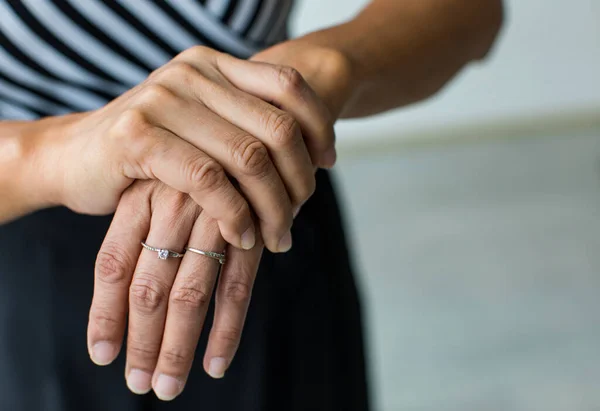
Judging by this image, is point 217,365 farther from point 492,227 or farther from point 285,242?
point 492,227

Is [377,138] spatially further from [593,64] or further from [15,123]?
[15,123]

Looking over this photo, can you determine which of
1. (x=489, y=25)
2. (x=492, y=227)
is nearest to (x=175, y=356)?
(x=489, y=25)

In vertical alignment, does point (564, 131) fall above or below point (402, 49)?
above

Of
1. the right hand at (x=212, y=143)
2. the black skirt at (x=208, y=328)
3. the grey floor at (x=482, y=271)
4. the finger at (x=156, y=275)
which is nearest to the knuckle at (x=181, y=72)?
the right hand at (x=212, y=143)

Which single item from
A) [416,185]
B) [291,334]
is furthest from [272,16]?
[416,185]

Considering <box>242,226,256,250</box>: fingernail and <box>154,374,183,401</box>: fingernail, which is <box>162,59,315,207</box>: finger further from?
<box>154,374,183,401</box>: fingernail

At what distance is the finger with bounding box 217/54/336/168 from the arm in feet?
0.13

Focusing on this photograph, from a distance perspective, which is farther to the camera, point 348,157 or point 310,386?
point 348,157

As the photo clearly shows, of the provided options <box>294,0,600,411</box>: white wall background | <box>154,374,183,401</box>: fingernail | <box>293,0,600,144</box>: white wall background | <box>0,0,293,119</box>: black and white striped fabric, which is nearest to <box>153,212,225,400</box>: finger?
<box>154,374,183,401</box>: fingernail

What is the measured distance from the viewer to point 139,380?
0.69 m

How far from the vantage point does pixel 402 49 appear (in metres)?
0.80

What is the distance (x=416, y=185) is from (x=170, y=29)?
3033 millimetres

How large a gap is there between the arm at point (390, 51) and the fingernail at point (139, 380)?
0.98 feet

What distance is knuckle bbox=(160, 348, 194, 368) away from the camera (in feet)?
2.20
